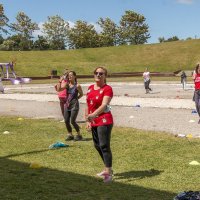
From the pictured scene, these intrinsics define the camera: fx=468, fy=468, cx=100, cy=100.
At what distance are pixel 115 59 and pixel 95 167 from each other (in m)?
80.1

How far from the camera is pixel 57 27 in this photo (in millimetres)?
115750

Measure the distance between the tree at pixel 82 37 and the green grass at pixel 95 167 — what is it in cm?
10286

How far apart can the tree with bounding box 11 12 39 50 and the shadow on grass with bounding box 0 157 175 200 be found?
357ft

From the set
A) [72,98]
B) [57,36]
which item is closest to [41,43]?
[57,36]

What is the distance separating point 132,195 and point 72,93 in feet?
17.6

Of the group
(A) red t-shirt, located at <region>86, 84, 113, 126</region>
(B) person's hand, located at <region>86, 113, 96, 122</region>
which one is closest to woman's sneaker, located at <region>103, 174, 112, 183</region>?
(A) red t-shirt, located at <region>86, 84, 113, 126</region>

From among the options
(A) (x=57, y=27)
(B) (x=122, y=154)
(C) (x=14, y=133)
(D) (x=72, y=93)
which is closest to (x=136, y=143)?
(B) (x=122, y=154)

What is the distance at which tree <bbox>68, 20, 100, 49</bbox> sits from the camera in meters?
115

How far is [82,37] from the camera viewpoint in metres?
115

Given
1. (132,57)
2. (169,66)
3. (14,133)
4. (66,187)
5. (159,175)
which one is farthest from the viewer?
(132,57)

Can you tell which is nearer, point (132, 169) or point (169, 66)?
point (132, 169)

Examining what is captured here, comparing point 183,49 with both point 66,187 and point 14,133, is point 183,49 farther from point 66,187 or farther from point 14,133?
point 66,187

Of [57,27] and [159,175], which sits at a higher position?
[57,27]

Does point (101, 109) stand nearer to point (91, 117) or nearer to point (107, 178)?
point (91, 117)
